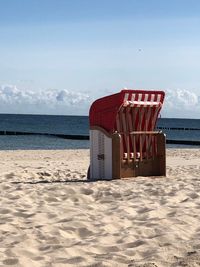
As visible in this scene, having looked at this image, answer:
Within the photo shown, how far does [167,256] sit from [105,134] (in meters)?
5.76

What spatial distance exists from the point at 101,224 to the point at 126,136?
15.1 feet

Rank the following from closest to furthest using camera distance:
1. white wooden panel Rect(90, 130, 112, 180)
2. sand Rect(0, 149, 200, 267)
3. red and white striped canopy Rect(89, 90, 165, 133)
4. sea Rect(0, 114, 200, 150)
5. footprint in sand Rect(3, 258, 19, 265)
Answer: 1. footprint in sand Rect(3, 258, 19, 265)
2. sand Rect(0, 149, 200, 267)
3. red and white striped canopy Rect(89, 90, 165, 133)
4. white wooden panel Rect(90, 130, 112, 180)
5. sea Rect(0, 114, 200, 150)

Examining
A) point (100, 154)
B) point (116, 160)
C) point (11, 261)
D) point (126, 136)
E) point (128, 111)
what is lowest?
point (11, 261)

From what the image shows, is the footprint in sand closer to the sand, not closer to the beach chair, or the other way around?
the sand

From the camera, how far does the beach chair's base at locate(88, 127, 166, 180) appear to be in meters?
10.3

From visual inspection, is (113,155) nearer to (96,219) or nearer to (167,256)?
(96,219)

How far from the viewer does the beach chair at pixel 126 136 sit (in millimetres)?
10266

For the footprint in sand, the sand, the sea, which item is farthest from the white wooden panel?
A: the sea

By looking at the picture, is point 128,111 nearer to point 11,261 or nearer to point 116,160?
point 116,160

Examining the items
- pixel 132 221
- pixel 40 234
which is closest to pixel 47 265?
pixel 40 234

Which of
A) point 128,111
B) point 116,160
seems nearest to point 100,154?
point 116,160

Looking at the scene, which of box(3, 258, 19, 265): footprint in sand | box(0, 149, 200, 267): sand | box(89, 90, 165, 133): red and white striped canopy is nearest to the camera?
box(3, 258, 19, 265): footprint in sand

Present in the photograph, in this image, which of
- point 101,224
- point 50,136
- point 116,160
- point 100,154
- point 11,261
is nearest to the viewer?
point 11,261

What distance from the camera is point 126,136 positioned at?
34.7 ft
